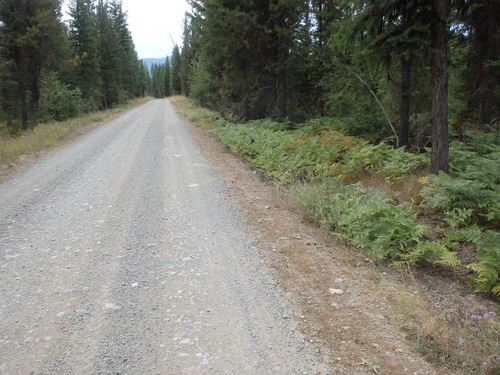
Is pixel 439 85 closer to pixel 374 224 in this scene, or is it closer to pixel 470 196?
pixel 470 196

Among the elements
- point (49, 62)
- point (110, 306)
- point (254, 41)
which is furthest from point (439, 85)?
point (49, 62)

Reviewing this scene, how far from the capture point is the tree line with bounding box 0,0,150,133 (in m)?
17.3

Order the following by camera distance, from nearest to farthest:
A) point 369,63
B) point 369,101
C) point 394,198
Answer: point 394,198
point 369,63
point 369,101

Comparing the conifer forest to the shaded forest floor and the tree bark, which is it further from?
the shaded forest floor

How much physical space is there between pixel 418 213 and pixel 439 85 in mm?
2541

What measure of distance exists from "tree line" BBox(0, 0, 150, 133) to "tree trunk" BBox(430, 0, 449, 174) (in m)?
19.8

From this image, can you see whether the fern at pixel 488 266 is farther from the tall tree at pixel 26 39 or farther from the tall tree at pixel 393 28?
the tall tree at pixel 26 39

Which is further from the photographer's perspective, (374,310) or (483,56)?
(483,56)

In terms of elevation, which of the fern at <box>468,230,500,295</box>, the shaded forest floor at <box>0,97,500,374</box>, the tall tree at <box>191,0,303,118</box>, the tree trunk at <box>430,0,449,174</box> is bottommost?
the shaded forest floor at <box>0,97,500,374</box>

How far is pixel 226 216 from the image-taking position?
5.42 metres

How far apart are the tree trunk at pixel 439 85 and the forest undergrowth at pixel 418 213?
44 cm

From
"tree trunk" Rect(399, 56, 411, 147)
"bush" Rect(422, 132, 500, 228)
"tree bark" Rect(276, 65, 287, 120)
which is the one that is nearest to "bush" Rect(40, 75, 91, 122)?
"tree bark" Rect(276, 65, 287, 120)

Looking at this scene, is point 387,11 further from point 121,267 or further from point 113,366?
point 113,366

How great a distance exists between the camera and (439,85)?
5.87 m
